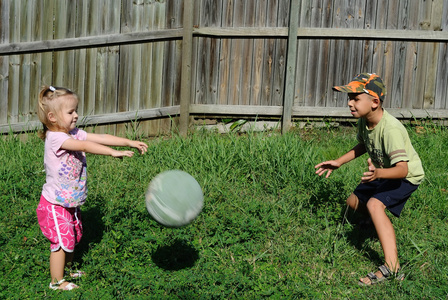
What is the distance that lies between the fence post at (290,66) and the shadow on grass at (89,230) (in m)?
3.16

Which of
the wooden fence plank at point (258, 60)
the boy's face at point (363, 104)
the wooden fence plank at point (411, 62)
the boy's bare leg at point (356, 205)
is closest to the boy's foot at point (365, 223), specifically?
the boy's bare leg at point (356, 205)

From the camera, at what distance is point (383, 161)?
4.11m

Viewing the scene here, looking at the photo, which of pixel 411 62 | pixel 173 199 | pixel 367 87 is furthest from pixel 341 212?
pixel 411 62

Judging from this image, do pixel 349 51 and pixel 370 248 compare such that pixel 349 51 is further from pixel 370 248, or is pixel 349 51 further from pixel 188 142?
pixel 370 248

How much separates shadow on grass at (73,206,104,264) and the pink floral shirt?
60 cm

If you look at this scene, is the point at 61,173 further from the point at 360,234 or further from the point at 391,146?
the point at 360,234

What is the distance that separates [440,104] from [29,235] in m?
5.31

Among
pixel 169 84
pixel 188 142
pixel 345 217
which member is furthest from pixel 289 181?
pixel 169 84

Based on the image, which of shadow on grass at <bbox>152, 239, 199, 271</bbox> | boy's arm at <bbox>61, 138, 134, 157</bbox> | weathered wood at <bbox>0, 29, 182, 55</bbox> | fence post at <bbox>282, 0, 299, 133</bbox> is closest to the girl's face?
boy's arm at <bbox>61, 138, 134, 157</bbox>

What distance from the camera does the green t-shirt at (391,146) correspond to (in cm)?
384

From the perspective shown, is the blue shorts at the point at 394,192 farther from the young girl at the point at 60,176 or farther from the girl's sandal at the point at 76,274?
the girl's sandal at the point at 76,274

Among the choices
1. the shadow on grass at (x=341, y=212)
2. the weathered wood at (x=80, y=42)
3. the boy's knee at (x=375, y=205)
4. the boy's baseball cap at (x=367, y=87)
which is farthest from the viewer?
the weathered wood at (x=80, y=42)

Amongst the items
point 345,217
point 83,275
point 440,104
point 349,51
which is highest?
point 349,51

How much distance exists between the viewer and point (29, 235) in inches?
169
